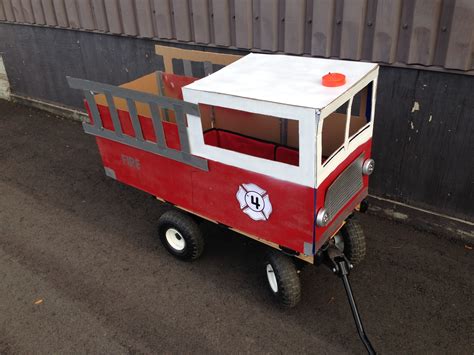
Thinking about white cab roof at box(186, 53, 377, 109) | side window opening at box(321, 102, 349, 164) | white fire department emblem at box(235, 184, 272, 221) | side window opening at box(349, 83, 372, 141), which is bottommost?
white fire department emblem at box(235, 184, 272, 221)

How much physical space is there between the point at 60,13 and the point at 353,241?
5860 millimetres

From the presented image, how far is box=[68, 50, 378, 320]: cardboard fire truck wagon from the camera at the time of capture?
10.1ft

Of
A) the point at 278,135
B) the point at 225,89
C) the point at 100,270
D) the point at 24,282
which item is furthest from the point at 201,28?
the point at 24,282

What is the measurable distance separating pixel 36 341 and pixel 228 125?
262 centimetres

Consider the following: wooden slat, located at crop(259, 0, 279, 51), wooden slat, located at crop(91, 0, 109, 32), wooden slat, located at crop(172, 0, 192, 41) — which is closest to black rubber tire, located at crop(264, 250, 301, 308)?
wooden slat, located at crop(259, 0, 279, 51)

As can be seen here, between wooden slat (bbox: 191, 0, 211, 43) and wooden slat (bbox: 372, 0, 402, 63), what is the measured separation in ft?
7.08

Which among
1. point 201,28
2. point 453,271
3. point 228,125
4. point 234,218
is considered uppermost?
point 201,28

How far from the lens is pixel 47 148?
22.7 ft

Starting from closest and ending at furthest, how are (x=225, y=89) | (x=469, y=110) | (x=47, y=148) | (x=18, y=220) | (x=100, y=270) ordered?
(x=225, y=89) < (x=469, y=110) < (x=100, y=270) < (x=18, y=220) < (x=47, y=148)

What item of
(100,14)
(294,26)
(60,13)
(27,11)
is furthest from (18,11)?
(294,26)

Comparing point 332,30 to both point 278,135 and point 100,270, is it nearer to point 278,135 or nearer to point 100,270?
→ point 278,135

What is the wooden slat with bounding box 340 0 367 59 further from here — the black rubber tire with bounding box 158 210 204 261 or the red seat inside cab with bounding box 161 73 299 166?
the black rubber tire with bounding box 158 210 204 261

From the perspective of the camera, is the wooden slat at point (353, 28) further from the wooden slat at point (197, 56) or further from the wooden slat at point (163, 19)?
the wooden slat at point (163, 19)

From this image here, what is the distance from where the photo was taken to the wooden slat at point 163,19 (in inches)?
226
